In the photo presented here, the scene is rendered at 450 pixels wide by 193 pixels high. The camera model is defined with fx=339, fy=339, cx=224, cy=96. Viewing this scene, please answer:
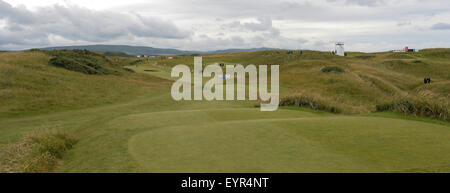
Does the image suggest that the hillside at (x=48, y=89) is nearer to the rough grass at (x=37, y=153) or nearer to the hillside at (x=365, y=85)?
the rough grass at (x=37, y=153)

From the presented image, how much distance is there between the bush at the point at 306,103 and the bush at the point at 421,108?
2.91m

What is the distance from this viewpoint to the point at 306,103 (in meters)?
19.0

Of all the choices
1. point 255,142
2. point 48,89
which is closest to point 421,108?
point 255,142

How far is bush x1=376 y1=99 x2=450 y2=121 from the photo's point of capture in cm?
1310

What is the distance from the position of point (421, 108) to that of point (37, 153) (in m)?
14.2

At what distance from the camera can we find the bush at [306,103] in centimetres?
1802

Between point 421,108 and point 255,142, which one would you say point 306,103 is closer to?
point 421,108
